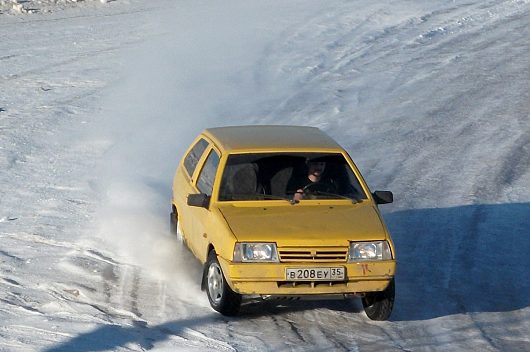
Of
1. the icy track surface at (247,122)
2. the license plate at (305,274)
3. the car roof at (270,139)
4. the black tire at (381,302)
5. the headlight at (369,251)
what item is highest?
the car roof at (270,139)

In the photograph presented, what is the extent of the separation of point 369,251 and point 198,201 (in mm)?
1713

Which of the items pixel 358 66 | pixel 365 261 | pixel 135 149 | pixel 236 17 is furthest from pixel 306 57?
pixel 365 261

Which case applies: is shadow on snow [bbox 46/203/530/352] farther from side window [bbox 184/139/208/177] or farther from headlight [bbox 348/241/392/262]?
side window [bbox 184/139/208/177]

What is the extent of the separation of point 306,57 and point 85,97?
5000mm

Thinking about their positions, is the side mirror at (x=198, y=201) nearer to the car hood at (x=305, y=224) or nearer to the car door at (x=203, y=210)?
the car door at (x=203, y=210)

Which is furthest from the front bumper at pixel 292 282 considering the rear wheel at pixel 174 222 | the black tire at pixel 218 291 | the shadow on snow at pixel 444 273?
the rear wheel at pixel 174 222

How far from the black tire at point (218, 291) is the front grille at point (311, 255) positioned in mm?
572

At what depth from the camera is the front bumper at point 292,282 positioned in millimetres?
9602

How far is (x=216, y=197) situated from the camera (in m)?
10.6

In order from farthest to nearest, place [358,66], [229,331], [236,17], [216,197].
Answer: [236,17], [358,66], [216,197], [229,331]

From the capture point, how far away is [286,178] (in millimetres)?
10820

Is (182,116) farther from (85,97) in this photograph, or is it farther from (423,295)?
(423,295)

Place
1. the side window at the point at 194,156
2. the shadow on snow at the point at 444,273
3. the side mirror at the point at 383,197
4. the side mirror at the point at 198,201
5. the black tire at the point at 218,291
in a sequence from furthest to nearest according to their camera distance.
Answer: the side window at the point at 194,156, the side mirror at the point at 383,197, the side mirror at the point at 198,201, the black tire at the point at 218,291, the shadow on snow at the point at 444,273

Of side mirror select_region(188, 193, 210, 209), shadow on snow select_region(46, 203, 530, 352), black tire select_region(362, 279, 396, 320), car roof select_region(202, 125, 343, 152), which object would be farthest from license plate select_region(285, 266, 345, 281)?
car roof select_region(202, 125, 343, 152)
